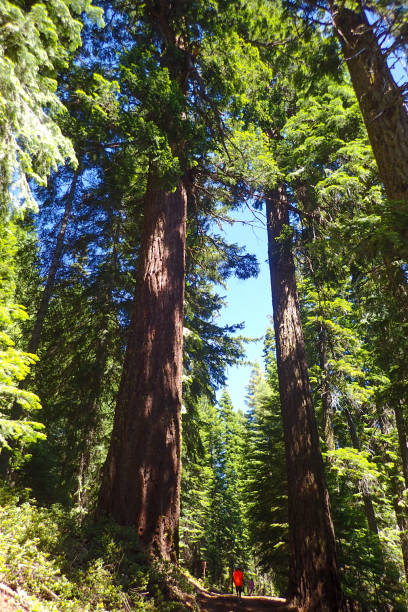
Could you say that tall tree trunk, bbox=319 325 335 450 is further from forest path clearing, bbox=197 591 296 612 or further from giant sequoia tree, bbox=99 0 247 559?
giant sequoia tree, bbox=99 0 247 559

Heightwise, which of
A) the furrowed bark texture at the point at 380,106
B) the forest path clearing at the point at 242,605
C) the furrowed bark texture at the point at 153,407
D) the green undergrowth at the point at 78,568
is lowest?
the forest path clearing at the point at 242,605

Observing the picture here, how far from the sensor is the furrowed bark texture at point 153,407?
390 centimetres

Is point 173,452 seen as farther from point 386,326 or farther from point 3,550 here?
point 386,326

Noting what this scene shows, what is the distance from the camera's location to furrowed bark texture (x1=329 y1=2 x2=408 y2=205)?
404 centimetres

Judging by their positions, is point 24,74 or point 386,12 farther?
point 386,12

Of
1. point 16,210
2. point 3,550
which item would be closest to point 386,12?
point 16,210

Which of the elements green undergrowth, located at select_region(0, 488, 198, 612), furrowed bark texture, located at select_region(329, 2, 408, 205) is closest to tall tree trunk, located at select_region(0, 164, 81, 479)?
green undergrowth, located at select_region(0, 488, 198, 612)

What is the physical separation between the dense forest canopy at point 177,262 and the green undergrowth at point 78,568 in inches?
0.8

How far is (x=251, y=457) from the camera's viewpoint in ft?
39.9

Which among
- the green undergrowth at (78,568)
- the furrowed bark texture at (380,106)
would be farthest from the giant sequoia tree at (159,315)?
the furrowed bark texture at (380,106)

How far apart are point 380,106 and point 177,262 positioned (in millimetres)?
3566

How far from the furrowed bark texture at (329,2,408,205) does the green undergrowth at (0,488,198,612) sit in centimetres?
467

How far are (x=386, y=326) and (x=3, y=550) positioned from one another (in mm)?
4989

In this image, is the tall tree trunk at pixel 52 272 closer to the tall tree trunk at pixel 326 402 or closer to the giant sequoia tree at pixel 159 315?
the giant sequoia tree at pixel 159 315
